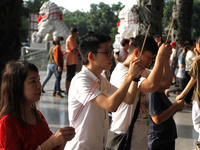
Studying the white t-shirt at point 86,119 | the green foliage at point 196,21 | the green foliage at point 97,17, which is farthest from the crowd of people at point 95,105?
the green foliage at point 97,17

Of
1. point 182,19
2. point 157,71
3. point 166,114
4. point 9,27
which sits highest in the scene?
point 182,19

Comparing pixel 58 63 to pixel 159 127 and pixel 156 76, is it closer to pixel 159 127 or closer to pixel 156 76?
pixel 159 127

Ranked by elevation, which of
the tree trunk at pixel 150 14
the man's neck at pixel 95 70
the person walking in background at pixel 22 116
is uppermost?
the tree trunk at pixel 150 14

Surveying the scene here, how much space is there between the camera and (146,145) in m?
2.59

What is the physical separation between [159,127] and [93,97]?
3.26ft

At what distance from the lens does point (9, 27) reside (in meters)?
3.45

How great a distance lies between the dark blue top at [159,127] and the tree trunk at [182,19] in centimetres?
953

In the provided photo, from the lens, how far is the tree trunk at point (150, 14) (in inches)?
311

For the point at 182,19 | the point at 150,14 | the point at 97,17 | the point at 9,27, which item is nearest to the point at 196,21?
the point at 97,17

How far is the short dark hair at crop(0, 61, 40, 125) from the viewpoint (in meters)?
1.69

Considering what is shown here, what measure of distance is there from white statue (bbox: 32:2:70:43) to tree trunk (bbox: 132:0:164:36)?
397 inches

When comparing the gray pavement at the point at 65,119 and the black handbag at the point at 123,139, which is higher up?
the black handbag at the point at 123,139

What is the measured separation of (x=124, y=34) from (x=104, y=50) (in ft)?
→ 48.2

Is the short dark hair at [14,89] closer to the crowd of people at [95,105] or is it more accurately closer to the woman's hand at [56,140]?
the crowd of people at [95,105]
